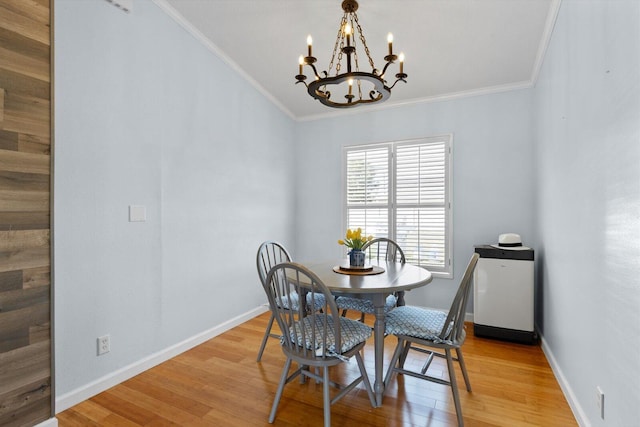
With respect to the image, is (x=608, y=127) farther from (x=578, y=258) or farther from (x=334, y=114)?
(x=334, y=114)

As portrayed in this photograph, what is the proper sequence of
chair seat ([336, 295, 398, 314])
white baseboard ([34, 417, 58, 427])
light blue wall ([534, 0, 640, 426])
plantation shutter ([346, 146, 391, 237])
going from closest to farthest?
light blue wall ([534, 0, 640, 426]), white baseboard ([34, 417, 58, 427]), chair seat ([336, 295, 398, 314]), plantation shutter ([346, 146, 391, 237])

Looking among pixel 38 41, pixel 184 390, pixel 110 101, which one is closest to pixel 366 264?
pixel 184 390

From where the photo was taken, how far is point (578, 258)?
1870 millimetres

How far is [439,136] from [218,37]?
8.45 ft

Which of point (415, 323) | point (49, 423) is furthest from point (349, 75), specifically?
point (49, 423)

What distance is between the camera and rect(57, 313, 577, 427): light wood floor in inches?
72.7

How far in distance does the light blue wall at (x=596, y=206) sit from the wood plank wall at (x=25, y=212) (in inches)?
101

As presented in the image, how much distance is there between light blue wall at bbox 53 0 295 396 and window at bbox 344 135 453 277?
55.9 inches

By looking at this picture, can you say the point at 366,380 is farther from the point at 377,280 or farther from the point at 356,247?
the point at 356,247

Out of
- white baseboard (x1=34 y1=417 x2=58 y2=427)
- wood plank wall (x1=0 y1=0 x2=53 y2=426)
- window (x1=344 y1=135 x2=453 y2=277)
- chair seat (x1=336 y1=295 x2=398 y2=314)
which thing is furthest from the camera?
window (x1=344 y1=135 x2=453 y2=277)

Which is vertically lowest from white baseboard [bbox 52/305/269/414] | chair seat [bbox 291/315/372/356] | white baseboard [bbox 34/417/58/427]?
white baseboard [bbox 52/305/269/414]

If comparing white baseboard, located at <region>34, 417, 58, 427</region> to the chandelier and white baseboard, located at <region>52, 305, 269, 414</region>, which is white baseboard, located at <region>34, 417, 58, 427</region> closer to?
white baseboard, located at <region>52, 305, 269, 414</region>

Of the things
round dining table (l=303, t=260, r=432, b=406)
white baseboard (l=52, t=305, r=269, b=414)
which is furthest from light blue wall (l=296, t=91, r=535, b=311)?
white baseboard (l=52, t=305, r=269, b=414)

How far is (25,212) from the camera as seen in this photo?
62.1 inches
